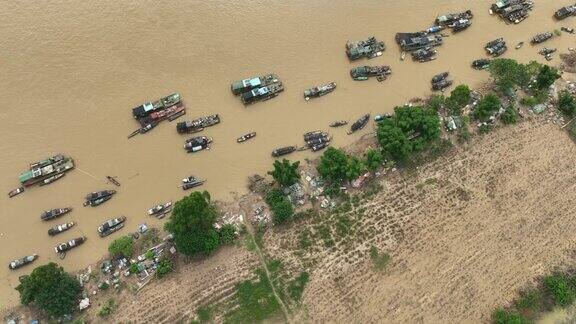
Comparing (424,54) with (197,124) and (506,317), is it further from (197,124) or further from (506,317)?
(506,317)

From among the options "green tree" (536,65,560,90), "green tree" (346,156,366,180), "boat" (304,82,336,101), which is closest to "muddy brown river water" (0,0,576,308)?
"boat" (304,82,336,101)

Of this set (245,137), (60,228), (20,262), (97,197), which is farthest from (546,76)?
(20,262)

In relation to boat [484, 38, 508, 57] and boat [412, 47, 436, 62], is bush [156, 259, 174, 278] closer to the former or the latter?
boat [412, 47, 436, 62]

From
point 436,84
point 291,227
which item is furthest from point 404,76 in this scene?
point 291,227

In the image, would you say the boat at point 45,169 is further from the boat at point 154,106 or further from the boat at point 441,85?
the boat at point 441,85

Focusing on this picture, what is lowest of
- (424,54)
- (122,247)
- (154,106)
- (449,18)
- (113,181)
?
(122,247)

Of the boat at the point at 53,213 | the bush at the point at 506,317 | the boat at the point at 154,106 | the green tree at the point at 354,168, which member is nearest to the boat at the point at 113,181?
the boat at the point at 53,213
